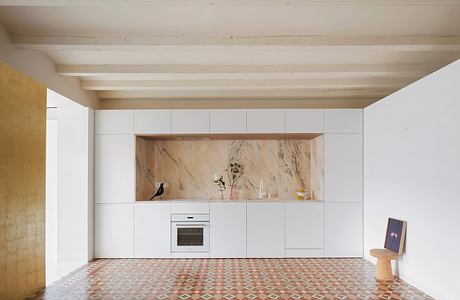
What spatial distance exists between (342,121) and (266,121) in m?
1.22

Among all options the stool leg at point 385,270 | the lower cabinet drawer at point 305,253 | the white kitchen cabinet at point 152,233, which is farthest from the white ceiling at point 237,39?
the lower cabinet drawer at point 305,253

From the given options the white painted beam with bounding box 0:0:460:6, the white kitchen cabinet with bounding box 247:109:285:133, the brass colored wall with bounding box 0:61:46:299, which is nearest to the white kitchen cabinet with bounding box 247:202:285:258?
the white kitchen cabinet with bounding box 247:109:285:133

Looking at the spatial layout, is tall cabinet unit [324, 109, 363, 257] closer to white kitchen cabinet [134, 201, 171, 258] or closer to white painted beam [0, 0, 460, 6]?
white kitchen cabinet [134, 201, 171, 258]

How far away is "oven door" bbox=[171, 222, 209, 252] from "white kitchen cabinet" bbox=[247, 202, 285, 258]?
0.70 m

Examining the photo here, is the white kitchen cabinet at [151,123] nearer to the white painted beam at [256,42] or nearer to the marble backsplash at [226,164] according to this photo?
the marble backsplash at [226,164]

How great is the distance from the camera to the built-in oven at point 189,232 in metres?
5.99

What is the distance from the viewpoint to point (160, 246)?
6.00 metres

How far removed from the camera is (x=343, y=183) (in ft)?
19.7

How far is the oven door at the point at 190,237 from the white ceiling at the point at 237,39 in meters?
2.15

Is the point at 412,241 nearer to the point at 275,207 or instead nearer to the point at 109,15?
the point at 275,207

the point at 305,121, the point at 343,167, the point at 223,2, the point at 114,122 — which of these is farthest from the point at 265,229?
the point at 223,2

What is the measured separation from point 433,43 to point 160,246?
4652 mm

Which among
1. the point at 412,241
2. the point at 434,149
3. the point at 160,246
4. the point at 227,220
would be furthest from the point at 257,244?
the point at 434,149

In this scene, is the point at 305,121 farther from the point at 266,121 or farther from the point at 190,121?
the point at 190,121
